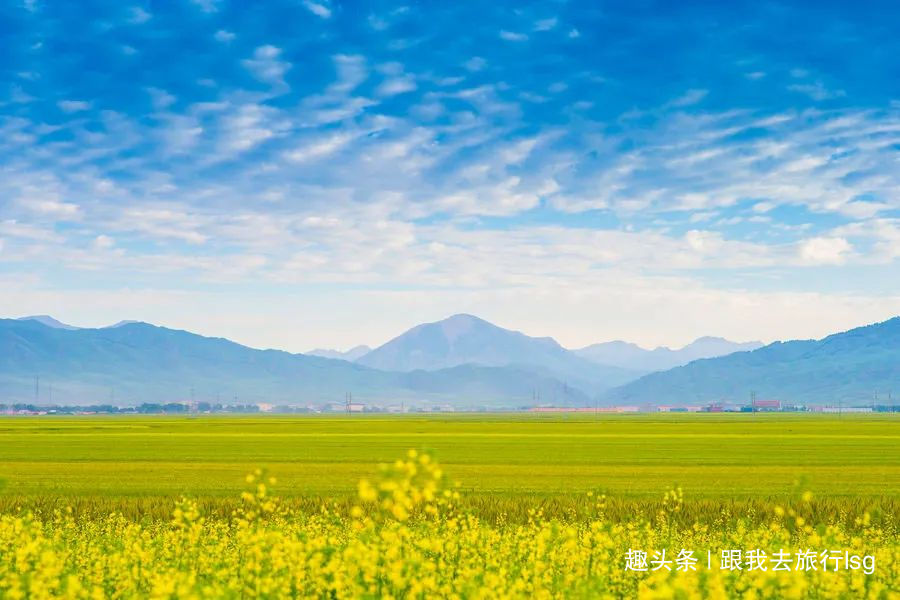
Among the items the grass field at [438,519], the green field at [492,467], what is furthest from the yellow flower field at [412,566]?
the green field at [492,467]

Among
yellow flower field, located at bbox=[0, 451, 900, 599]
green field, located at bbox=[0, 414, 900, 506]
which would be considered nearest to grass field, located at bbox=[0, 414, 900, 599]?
yellow flower field, located at bbox=[0, 451, 900, 599]

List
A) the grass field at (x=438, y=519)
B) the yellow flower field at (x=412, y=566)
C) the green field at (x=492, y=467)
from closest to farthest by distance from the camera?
the yellow flower field at (x=412, y=566) → the grass field at (x=438, y=519) → the green field at (x=492, y=467)

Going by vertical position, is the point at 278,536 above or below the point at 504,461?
above

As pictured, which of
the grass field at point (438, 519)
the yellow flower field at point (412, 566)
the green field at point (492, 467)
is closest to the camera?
the yellow flower field at point (412, 566)

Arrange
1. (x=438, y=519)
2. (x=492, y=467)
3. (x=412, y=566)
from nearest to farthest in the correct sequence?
(x=412, y=566), (x=438, y=519), (x=492, y=467)

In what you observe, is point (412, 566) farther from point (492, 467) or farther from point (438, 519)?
point (492, 467)

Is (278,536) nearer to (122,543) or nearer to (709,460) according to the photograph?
(122,543)

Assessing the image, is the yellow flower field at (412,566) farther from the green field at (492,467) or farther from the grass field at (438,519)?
the green field at (492,467)

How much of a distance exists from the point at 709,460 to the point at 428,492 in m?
62.5

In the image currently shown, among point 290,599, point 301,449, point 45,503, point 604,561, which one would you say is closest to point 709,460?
point 301,449

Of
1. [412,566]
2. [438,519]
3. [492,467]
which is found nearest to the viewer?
[412,566]

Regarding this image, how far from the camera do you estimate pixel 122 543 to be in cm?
1542

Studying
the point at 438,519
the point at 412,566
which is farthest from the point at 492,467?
the point at 412,566

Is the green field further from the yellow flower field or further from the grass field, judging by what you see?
the yellow flower field
